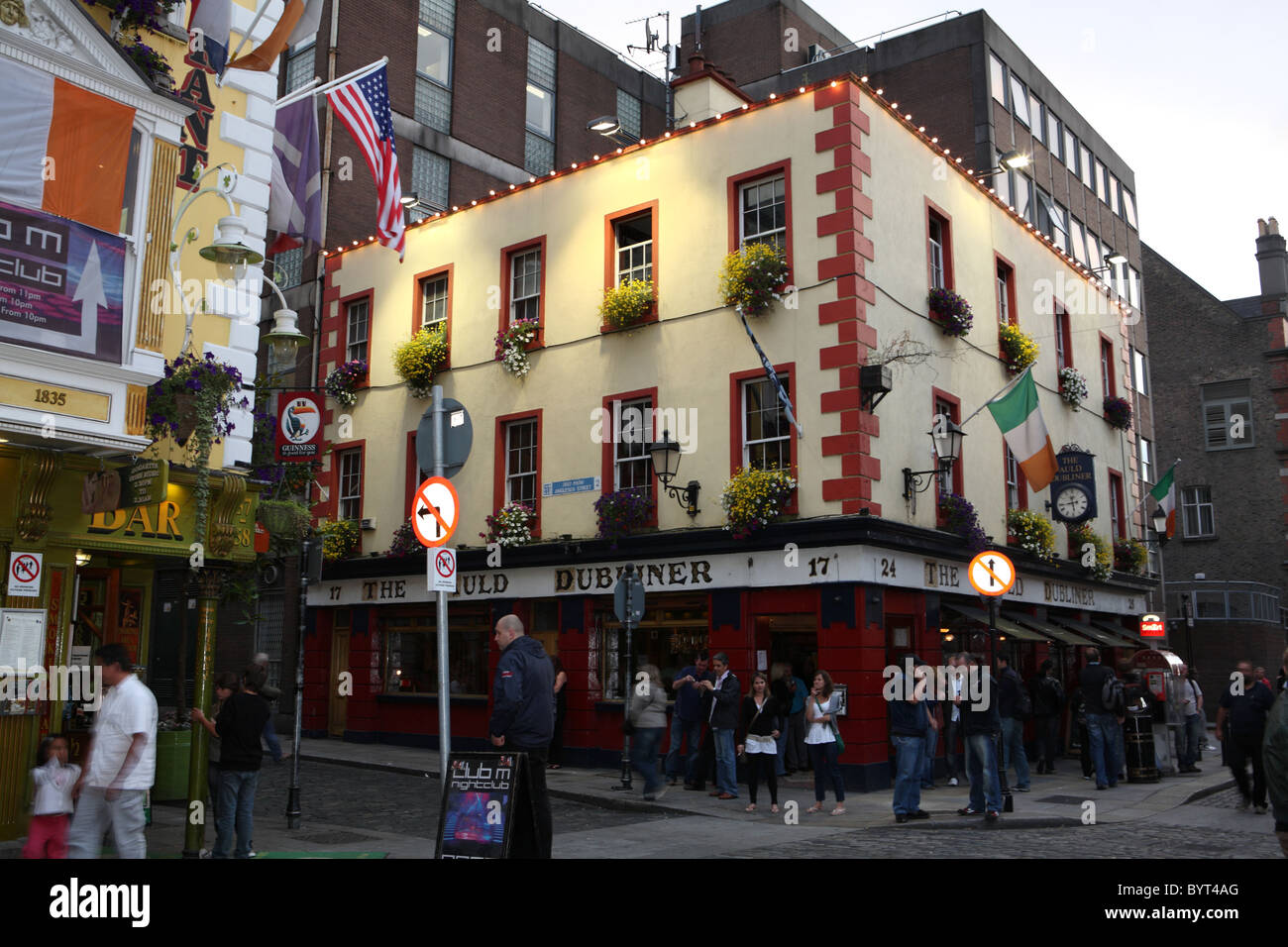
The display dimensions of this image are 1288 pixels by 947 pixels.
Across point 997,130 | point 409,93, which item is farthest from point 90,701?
point 997,130

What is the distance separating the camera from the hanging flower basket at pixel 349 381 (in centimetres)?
2489

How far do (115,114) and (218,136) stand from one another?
2313 millimetres

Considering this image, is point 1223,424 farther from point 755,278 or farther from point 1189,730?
point 755,278

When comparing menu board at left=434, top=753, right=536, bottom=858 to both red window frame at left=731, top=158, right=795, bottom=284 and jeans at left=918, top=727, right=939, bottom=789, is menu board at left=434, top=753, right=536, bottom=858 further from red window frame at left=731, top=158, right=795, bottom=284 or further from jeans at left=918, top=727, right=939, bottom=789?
red window frame at left=731, top=158, right=795, bottom=284

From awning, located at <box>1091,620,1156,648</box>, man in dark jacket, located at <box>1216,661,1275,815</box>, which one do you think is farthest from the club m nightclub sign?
man in dark jacket, located at <box>1216,661,1275,815</box>

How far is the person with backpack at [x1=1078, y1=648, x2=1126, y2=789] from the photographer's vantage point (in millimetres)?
16984

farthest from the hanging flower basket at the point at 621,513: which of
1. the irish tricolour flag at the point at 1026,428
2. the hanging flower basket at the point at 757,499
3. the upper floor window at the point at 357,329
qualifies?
the upper floor window at the point at 357,329

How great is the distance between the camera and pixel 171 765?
13242 millimetres

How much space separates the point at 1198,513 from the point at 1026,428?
26.4 metres

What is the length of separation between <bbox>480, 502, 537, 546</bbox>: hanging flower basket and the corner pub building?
0.75 ft

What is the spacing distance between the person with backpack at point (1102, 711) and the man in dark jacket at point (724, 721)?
579cm

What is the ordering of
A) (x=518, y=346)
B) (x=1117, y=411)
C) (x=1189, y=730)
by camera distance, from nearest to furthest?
1. (x=1189, y=730)
2. (x=518, y=346)
3. (x=1117, y=411)

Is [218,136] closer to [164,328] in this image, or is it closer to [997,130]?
[164,328]

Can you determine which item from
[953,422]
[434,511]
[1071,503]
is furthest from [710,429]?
[434,511]
